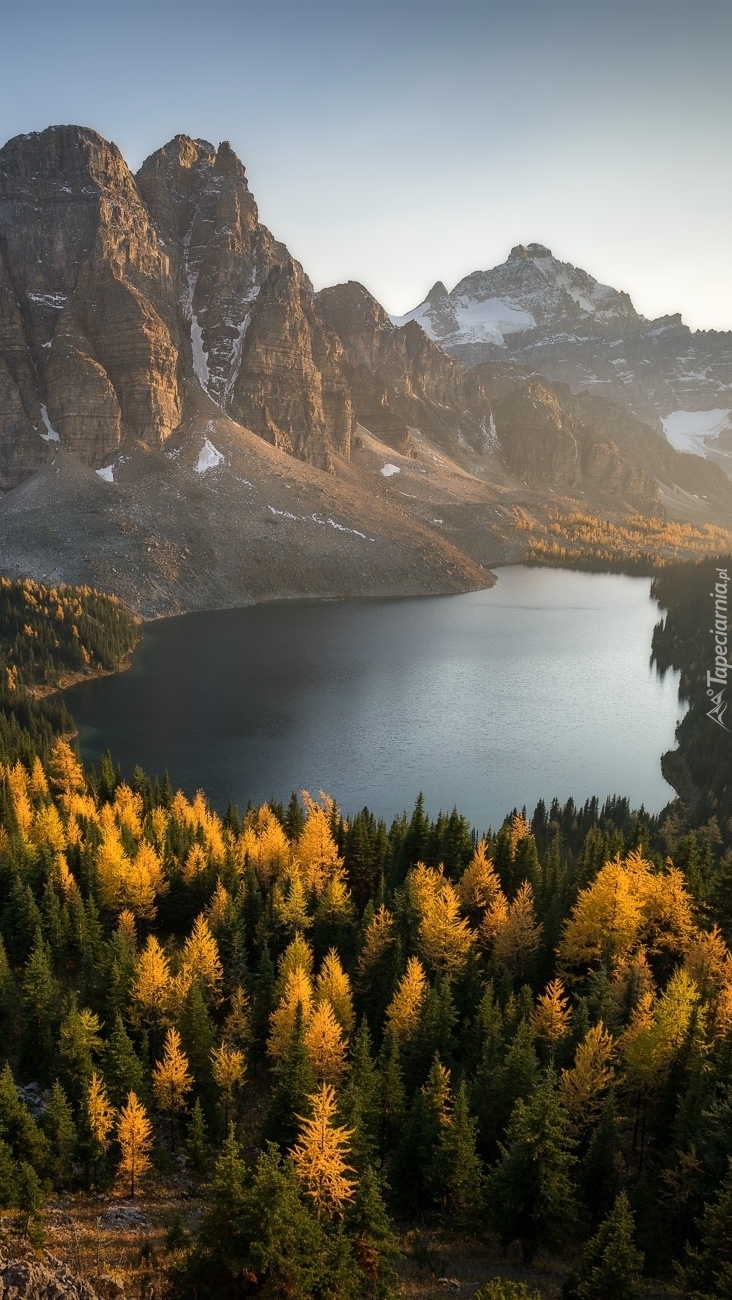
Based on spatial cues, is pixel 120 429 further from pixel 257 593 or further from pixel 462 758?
pixel 462 758

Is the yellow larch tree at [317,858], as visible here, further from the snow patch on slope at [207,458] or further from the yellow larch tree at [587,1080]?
the snow patch on slope at [207,458]

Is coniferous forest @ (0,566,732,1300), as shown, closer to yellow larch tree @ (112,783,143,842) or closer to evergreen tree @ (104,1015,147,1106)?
evergreen tree @ (104,1015,147,1106)

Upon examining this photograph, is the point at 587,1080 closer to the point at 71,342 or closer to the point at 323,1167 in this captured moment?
the point at 323,1167

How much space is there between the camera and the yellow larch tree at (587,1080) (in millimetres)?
30375

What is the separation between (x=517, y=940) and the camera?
42.4 metres

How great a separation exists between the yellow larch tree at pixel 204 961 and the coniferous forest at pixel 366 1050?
11 cm

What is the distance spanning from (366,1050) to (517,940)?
13.8 m

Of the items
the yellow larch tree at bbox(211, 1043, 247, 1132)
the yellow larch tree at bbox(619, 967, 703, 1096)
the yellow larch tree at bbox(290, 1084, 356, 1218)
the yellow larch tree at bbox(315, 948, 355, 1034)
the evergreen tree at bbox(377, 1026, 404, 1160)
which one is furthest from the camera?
the yellow larch tree at bbox(315, 948, 355, 1034)

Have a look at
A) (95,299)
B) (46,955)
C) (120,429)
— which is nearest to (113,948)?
(46,955)

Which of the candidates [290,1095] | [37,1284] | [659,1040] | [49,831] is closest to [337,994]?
[290,1095]

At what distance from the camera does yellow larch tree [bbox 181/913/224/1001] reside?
40.4m

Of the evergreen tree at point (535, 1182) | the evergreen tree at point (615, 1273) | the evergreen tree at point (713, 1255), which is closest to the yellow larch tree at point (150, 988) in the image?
the evergreen tree at point (535, 1182)

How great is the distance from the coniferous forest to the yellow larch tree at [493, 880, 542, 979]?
0.13 meters

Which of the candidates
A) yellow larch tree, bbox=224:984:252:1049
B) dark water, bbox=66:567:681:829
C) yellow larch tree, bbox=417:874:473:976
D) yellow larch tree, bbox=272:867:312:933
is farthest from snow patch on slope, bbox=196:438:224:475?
yellow larch tree, bbox=224:984:252:1049
